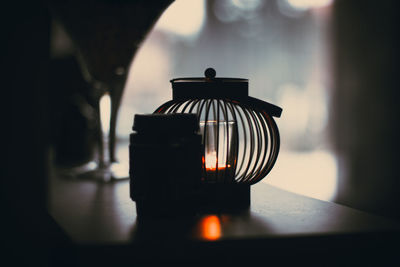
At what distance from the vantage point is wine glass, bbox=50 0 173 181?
3.03 ft

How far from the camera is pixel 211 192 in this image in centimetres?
64

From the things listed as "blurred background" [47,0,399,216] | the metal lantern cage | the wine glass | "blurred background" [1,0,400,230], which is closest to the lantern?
the metal lantern cage

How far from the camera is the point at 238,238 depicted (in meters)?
0.50

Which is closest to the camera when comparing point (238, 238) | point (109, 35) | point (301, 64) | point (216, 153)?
point (238, 238)

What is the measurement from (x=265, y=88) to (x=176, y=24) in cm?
93

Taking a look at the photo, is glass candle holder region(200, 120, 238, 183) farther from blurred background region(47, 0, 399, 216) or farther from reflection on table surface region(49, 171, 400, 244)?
blurred background region(47, 0, 399, 216)

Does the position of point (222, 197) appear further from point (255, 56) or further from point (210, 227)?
point (255, 56)

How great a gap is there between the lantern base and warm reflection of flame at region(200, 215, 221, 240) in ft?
0.10

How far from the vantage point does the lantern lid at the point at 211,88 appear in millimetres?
630

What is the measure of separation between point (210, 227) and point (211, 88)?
8.1 inches

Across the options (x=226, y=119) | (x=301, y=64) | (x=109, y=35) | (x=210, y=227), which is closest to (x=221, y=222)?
(x=210, y=227)

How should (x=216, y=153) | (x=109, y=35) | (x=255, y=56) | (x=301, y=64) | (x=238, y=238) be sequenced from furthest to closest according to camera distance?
(x=301, y=64)
(x=255, y=56)
(x=109, y=35)
(x=216, y=153)
(x=238, y=238)

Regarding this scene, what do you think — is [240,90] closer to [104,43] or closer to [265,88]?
[104,43]

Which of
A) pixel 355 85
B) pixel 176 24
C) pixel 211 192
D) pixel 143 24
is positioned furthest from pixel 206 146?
pixel 355 85
